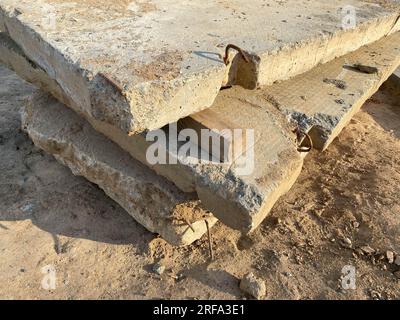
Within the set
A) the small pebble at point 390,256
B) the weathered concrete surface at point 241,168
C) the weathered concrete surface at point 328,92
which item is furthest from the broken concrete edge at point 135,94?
the small pebble at point 390,256

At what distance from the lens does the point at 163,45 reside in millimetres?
2607

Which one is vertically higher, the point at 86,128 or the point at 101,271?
the point at 86,128

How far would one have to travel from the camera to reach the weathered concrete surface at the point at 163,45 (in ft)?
7.12

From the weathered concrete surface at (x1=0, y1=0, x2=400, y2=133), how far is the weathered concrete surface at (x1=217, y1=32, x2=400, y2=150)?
5.4 inches

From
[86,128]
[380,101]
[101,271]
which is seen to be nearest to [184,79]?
[86,128]

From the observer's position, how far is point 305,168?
136 inches

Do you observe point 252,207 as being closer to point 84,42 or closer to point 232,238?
point 232,238

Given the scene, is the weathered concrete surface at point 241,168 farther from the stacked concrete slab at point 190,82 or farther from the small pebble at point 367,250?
the small pebble at point 367,250

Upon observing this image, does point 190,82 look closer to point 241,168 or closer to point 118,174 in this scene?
point 241,168

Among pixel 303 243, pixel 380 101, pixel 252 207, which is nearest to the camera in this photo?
pixel 252 207

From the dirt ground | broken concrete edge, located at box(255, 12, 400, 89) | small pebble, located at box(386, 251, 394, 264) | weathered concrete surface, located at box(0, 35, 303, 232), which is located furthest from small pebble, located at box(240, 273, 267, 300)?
broken concrete edge, located at box(255, 12, 400, 89)

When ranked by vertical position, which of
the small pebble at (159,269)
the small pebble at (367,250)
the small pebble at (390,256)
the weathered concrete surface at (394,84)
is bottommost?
the small pebble at (159,269)

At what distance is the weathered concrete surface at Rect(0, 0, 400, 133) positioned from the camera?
217 cm
